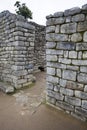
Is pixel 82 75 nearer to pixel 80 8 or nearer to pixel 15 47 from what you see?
pixel 80 8

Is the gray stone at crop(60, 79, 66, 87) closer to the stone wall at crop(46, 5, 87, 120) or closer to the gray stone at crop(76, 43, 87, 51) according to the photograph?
the stone wall at crop(46, 5, 87, 120)

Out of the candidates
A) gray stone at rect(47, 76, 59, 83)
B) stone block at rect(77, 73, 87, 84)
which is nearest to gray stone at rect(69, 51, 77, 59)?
stone block at rect(77, 73, 87, 84)

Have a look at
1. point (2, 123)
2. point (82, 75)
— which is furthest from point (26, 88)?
point (82, 75)

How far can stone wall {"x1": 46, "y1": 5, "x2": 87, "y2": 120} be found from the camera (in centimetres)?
233

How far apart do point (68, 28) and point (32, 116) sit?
2.06 meters

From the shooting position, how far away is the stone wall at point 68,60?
2330mm

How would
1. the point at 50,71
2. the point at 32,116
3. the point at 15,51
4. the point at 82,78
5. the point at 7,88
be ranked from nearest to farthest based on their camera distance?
the point at 82,78 → the point at 32,116 → the point at 50,71 → the point at 7,88 → the point at 15,51

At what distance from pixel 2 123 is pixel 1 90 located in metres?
1.91

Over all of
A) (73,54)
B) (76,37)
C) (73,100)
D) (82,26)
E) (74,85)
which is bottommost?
(73,100)

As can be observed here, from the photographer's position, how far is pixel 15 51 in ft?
13.5

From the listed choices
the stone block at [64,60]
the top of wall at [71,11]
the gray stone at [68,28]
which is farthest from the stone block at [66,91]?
the top of wall at [71,11]

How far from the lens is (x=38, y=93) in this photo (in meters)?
3.88

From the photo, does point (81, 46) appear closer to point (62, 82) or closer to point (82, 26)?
point (82, 26)

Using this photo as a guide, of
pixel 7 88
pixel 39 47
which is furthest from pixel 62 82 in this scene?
pixel 39 47
